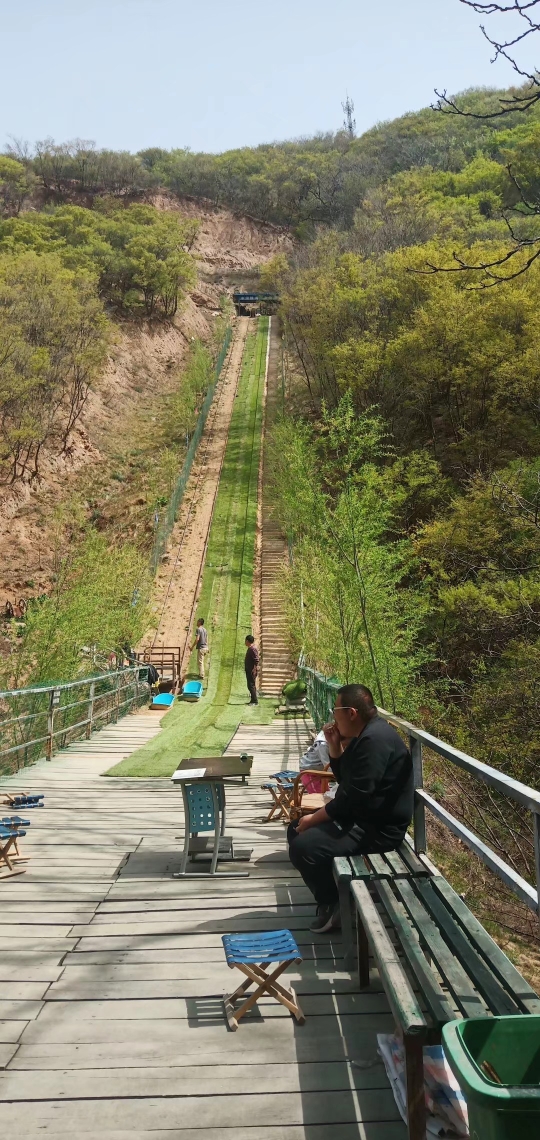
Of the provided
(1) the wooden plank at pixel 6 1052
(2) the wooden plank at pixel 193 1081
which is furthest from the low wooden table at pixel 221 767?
(2) the wooden plank at pixel 193 1081

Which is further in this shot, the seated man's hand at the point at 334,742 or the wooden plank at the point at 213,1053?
the seated man's hand at the point at 334,742

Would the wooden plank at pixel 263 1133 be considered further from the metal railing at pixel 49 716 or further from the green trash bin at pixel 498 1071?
the metal railing at pixel 49 716

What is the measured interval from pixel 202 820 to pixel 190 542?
26931mm

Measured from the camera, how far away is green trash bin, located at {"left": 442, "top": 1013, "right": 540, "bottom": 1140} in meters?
1.63

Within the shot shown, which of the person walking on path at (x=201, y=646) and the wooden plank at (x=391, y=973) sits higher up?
the wooden plank at (x=391, y=973)

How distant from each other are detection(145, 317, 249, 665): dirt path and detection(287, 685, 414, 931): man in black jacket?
70.9 feet

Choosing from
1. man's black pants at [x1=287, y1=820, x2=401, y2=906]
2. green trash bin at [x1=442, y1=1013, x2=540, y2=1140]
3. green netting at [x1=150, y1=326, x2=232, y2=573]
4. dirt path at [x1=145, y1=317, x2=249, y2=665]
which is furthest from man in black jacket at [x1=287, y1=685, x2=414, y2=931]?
green netting at [x1=150, y1=326, x2=232, y2=573]

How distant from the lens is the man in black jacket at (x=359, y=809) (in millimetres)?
4074

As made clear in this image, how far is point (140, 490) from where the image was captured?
36.6 metres

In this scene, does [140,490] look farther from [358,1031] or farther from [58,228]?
[358,1031]

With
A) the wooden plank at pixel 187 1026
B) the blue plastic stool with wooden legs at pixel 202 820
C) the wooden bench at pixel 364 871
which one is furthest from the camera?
the blue plastic stool with wooden legs at pixel 202 820

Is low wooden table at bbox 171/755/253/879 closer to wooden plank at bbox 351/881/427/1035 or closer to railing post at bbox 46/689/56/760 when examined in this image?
wooden plank at bbox 351/881/427/1035

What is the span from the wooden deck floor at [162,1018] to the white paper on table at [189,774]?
626mm

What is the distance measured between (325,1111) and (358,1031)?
58 cm
